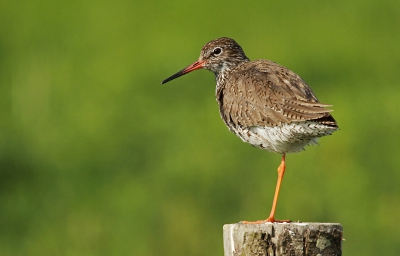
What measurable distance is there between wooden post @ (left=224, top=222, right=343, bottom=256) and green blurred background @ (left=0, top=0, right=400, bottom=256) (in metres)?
4.29

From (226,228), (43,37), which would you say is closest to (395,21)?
(43,37)

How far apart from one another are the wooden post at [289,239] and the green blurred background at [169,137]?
4287mm

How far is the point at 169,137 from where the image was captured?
1194cm

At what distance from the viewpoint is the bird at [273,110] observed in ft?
22.7

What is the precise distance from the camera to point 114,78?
14.5 m

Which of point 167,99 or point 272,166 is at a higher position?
point 167,99

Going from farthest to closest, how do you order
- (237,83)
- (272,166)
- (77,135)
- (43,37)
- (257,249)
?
(43,37)
(77,135)
(272,166)
(237,83)
(257,249)

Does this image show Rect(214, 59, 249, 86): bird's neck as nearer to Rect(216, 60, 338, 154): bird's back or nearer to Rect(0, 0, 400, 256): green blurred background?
Rect(216, 60, 338, 154): bird's back

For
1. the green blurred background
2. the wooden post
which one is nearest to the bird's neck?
the green blurred background

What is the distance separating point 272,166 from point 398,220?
1717mm

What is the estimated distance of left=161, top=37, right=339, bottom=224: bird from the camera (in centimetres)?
692

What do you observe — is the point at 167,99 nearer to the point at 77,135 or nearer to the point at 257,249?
the point at 77,135

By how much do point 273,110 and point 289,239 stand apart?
1882mm

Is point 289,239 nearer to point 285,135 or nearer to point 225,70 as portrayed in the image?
point 285,135
